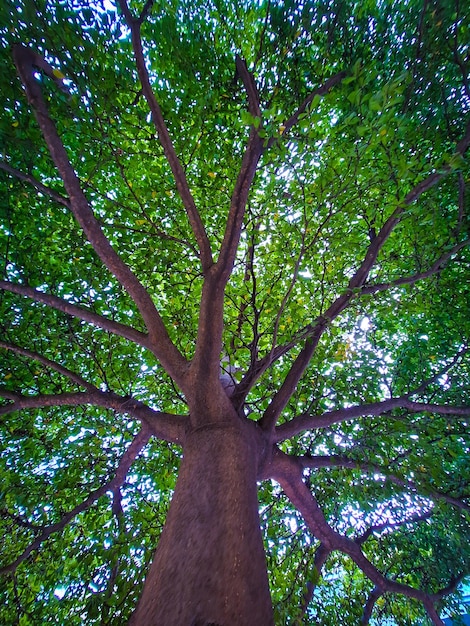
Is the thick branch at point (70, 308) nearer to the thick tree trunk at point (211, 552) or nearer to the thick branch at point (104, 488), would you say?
the thick branch at point (104, 488)

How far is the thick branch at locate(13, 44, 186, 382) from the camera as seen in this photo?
2613mm

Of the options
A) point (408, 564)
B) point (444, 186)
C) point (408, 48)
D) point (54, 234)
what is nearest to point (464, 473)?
point (408, 564)

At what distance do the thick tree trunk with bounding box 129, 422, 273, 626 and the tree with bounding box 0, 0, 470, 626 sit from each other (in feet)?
0.11

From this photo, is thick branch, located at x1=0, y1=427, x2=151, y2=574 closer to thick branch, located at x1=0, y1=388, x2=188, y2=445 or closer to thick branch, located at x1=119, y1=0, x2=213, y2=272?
thick branch, located at x1=0, y1=388, x2=188, y2=445

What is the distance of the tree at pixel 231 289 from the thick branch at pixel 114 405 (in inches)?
0.8

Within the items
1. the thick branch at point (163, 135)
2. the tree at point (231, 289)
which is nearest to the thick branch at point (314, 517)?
the tree at point (231, 289)

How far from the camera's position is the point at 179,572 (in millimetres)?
1812

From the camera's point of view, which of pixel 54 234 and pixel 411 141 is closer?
pixel 411 141

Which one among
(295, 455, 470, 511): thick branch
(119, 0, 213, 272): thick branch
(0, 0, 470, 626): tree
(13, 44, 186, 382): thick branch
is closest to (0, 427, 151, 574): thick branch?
(0, 0, 470, 626): tree

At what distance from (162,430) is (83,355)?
2291 mm

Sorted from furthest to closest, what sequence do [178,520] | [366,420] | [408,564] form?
[408,564], [366,420], [178,520]

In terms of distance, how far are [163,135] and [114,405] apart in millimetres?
2531

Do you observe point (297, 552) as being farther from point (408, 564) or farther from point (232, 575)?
point (232, 575)

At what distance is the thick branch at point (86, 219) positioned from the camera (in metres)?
2.61
